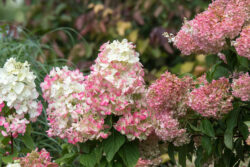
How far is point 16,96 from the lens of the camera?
1.72 meters

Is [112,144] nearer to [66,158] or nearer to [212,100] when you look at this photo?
[66,158]

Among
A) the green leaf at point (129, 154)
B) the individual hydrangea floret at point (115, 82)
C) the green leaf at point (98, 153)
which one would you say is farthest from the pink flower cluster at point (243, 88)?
the green leaf at point (98, 153)

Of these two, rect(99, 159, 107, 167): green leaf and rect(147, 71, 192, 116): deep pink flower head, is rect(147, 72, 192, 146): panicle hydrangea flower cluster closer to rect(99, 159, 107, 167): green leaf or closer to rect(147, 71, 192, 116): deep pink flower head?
rect(147, 71, 192, 116): deep pink flower head

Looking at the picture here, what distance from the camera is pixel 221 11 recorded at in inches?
64.1

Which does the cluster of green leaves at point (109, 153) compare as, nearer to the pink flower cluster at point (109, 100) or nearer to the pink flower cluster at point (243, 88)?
the pink flower cluster at point (109, 100)

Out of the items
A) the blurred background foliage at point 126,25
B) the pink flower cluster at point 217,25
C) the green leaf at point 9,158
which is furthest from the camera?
the blurred background foliage at point 126,25

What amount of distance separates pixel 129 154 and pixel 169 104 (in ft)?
0.84

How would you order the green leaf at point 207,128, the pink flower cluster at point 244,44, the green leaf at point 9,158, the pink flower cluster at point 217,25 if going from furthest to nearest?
the green leaf at point 9,158 → the green leaf at point 207,128 → the pink flower cluster at point 217,25 → the pink flower cluster at point 244,44

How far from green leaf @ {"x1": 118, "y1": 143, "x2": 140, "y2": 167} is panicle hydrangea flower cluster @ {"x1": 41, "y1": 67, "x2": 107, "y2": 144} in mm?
128

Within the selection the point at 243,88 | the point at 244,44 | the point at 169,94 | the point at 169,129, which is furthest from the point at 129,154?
the point at 244,44

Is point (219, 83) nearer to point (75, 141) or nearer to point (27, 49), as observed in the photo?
point (75, 141)

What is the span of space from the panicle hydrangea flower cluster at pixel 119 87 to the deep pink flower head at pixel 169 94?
0.19 feet

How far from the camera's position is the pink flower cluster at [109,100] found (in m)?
1.64

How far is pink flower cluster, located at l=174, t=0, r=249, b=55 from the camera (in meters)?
1.54
